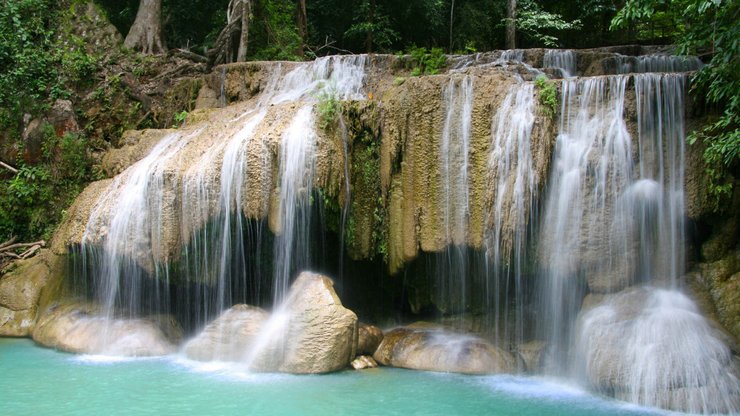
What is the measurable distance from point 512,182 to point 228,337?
4616mm

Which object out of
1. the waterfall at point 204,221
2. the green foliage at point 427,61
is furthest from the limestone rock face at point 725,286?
the green foliage at point 427,61

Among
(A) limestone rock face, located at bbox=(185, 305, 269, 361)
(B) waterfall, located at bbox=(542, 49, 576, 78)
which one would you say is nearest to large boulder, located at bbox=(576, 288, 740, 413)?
(A) limestone rock face, located at bbox=(185, 305, 269, 361)

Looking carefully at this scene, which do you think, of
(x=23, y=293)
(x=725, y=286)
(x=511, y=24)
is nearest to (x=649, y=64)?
(x=725, y=286)

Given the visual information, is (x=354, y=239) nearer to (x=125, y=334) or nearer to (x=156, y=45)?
(x=125, y=334)

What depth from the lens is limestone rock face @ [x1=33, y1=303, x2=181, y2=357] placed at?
9.95 meters

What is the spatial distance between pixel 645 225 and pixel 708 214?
809mm

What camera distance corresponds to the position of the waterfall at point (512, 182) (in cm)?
893

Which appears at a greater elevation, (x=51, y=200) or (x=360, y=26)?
(x=360, y=26)

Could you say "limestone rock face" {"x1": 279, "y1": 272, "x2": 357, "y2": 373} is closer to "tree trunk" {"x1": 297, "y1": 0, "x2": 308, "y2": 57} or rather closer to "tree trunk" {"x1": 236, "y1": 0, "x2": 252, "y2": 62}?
"tree trunk" {"x1": 236, "y1": 0, "x2": 252, "y2": 62}

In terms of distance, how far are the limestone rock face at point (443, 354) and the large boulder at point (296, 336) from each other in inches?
27.7

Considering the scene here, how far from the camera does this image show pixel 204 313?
10594 millimetres

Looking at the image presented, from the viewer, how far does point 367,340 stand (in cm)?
959

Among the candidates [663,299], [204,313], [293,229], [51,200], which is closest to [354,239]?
[293,229]

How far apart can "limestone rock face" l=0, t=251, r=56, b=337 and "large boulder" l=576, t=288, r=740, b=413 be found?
9.26m
